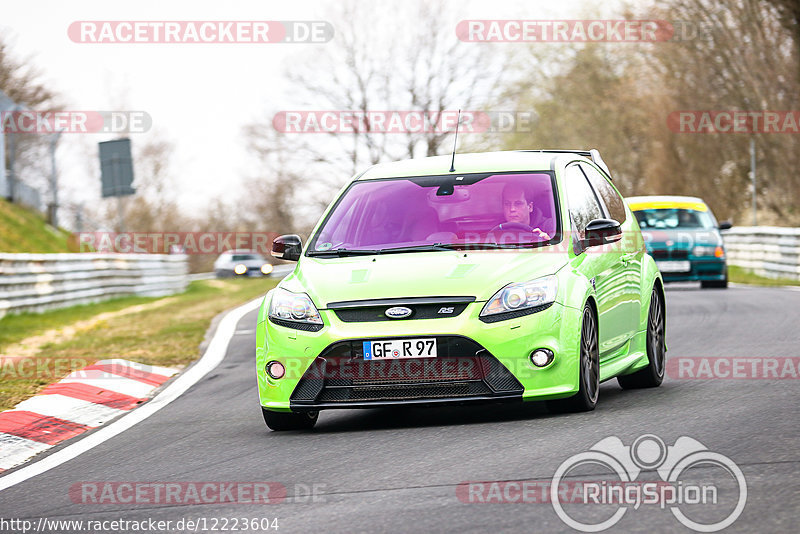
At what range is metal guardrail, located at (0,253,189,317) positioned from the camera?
69.5 feet

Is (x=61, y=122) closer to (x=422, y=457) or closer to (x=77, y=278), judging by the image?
(x=77, y=278)

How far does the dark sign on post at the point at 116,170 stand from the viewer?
39531 mm

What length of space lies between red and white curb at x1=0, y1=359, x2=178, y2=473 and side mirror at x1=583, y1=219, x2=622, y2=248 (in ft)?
11.8

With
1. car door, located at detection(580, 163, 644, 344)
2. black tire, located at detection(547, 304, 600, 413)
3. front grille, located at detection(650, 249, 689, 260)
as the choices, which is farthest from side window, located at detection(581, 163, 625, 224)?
front grille, located at detection(650, 249, 689, 260)

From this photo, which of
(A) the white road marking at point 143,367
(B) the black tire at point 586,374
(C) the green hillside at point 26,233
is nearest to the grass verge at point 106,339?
(A) the white road marking at point 143,367

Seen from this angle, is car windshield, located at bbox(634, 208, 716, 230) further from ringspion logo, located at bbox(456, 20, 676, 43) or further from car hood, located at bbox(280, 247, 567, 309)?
ringspion logo, located at bbox(456, 20, 676, 43)

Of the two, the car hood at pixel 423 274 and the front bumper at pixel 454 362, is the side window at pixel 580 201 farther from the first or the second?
the front bumper at pixel 454 362

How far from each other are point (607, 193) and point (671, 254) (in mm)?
12639

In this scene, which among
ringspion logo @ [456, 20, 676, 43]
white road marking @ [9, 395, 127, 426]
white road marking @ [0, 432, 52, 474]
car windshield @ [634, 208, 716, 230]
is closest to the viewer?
white road marking @ [0, 432, 52, 474]

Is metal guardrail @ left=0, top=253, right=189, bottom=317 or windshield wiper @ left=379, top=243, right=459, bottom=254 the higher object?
windshield wiper @ left=379, top=243, right=459, bottom=254

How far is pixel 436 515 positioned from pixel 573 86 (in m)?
50.5

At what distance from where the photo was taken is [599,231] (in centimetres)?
817

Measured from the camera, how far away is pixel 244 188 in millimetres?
66062

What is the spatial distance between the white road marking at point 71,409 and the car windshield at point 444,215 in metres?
2.21
